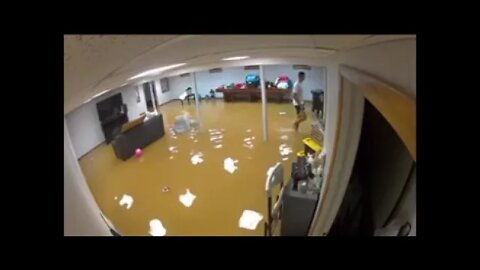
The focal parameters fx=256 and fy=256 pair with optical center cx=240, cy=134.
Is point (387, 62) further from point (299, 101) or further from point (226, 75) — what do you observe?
point (299, 101)

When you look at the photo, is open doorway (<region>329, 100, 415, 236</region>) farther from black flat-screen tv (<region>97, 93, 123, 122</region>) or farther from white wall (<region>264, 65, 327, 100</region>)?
black flat-screen tv (<region>97, 93, 123, 122</region>)

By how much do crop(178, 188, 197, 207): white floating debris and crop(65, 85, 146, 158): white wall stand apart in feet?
3.15

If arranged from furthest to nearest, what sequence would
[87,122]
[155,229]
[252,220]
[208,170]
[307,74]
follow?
[208,170] < [252,220] < [155,229] < [307,74] < [87,122]

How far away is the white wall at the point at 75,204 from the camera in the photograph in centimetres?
31

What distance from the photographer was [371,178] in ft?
2.81

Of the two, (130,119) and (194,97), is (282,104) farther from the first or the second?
(130,119)

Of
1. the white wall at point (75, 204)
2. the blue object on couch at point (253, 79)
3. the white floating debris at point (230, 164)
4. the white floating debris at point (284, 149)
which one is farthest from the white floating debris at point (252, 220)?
the white wall at point (75, 204)

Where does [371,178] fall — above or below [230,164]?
above

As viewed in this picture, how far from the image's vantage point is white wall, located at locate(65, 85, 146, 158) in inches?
14.0

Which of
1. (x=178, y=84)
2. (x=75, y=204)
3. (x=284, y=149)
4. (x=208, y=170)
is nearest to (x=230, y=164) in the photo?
(x=208, y=170)

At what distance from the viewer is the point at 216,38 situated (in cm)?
28

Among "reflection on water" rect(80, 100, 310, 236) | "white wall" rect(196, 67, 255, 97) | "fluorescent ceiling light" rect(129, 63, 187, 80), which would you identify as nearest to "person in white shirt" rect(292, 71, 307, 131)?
"reflection on water" rect(80, 100, 310, 236)

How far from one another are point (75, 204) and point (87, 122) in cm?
15

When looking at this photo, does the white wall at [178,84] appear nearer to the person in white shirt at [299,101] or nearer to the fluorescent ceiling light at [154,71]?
the fluorescent ceiling light at [154,71]
